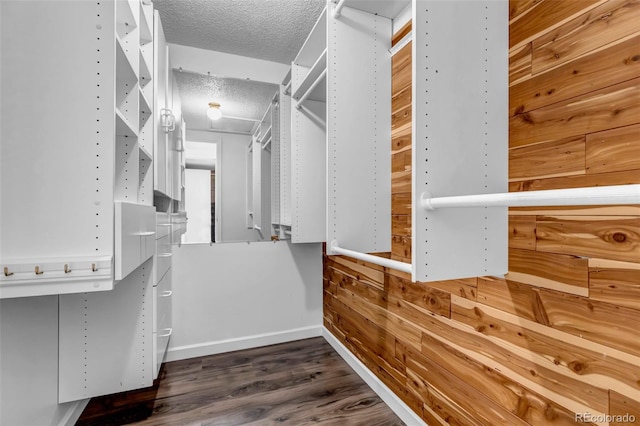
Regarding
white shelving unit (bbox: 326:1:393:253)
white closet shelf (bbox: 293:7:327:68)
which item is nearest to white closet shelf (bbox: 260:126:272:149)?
white closet shelf (bbox: 293:7:327:68)

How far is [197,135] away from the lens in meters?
2.52

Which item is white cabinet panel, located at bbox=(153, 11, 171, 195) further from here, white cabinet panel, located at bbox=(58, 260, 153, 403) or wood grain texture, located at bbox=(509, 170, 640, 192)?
wood grain texture, located at bbox=(509, 170, 640, 192)

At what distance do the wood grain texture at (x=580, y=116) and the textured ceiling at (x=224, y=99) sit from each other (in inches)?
80.6

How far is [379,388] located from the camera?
189 cm

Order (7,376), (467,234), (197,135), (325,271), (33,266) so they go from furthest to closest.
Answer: (325,271), (197,135), (7,376), (467,234), (33,266)

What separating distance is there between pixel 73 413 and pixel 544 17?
2703 mm

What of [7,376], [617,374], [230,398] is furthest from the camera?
[230,398]

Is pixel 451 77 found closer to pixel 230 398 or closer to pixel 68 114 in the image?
pixel 68 114

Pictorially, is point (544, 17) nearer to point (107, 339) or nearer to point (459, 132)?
point (459, 132)

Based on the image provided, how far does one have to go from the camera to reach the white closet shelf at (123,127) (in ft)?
3.81

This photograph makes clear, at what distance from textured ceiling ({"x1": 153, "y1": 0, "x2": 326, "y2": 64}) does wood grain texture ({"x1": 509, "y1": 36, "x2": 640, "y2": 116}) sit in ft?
4.57

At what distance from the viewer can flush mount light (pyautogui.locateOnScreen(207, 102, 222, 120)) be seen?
2549mm

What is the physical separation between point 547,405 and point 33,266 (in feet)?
5.33

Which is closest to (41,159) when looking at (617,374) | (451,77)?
(451,77)
